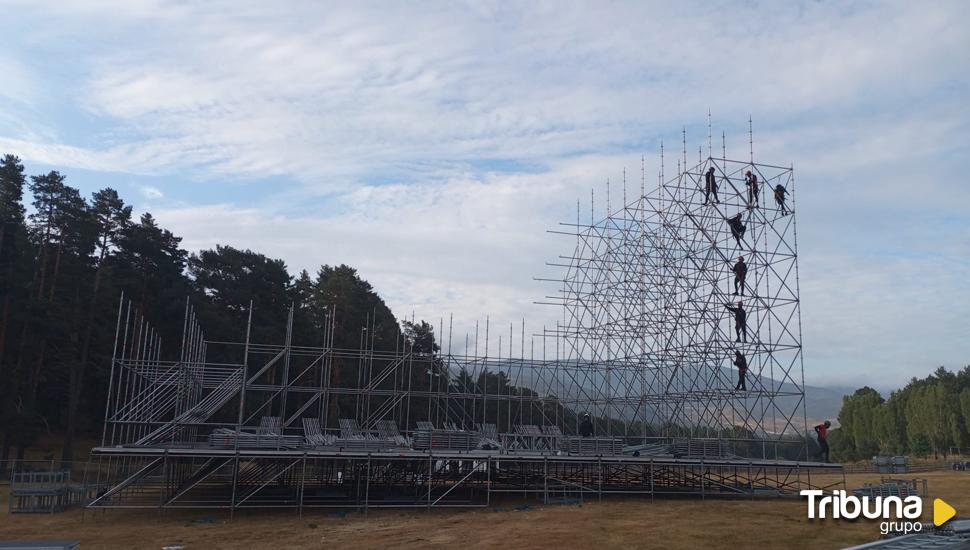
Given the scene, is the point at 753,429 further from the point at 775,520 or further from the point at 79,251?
the point at 79,251

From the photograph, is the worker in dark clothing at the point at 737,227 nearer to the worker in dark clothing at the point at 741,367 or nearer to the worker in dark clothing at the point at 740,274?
the worker in dark clothing at the point at 740,274

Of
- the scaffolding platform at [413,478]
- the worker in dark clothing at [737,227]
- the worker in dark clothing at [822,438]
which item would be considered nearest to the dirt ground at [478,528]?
the scaffolding platform at [413,478]

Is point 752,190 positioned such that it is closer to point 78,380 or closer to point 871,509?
point 871,509

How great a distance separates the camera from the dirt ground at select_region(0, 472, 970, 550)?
53.5ft

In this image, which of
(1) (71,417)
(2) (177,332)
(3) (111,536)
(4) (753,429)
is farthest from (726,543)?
(2) (177,332)

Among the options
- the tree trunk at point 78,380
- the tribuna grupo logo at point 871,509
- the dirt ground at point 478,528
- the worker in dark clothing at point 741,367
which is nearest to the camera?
the dirt ground at point 478,528

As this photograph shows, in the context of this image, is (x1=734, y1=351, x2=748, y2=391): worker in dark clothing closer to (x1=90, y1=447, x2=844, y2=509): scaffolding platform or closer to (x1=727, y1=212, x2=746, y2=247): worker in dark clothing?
(x1=90, y1=447, x2=844, y2=509): scaffolding platform

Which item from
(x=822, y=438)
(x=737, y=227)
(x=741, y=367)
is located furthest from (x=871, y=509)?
(x=737, y=227)

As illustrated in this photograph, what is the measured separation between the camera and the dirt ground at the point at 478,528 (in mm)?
16312

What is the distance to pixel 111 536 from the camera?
56.5 ft

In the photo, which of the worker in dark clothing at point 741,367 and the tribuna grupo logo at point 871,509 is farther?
the worker in dark clothing at point 741,367

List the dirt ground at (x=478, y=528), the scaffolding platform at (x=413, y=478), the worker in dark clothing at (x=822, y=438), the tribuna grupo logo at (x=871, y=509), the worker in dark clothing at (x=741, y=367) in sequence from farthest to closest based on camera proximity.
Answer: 1. the worker in dark clothing at (x=741, y=367)
2. the worker in dark clothing at (x=822, y=438)
3. the scaffolding platform at (x=413, y=478)
4. the tribuna grupo logo at (x=871, y=509)
5. the dirt ground at (x=478, y=528)

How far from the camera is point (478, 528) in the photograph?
18281 mm

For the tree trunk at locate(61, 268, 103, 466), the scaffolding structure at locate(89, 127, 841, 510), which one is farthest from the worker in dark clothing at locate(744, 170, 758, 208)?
the tree trunk at locate(61, 268, 103, 466)
